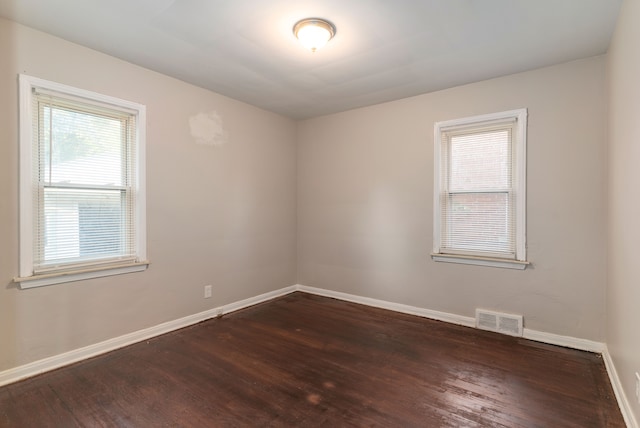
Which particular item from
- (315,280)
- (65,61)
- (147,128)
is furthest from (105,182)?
(315,280)

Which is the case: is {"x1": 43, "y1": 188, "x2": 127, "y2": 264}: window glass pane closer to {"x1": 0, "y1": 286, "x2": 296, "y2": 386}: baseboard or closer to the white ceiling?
{"x1": 0, "y1": 286, "x2": 296, "y2": 386}: baseboard

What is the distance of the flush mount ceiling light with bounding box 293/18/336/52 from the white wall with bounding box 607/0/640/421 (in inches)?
68.8

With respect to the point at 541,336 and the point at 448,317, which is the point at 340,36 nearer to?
the point at 448,317

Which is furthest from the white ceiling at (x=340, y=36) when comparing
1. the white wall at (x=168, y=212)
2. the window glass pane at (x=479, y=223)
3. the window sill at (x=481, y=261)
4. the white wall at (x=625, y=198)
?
the window sill at (x=481, y=261)

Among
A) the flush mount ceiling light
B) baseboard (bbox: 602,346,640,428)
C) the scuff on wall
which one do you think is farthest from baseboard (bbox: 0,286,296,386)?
baseboard (bbox: 602,346,640,428)

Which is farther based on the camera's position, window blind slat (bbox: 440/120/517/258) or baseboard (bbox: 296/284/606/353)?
window blind slat (bbox: 440/120/517/258)

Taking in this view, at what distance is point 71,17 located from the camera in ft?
7.39

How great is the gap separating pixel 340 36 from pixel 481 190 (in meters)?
2.07

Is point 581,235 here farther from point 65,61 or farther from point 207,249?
point 65,61

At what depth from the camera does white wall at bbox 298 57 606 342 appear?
282 centimetres

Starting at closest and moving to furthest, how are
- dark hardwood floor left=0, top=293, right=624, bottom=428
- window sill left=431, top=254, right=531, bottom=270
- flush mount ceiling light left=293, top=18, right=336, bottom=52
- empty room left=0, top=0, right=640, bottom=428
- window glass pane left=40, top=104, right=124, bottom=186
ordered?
dark hardwood floor left=0, top=293, right=624, bottom=428
empty room left=0, top=0, right=640, bottom=428
flush mount ceiling light left=293, top=18, right=336, bottom=52
window glass pane left=40, top=104, right=124, bottom=186
window sill left=431, top=254, right=531, bottom=270

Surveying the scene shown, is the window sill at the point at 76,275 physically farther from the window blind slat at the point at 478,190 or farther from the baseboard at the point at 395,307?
the window blind slat at the point at 478,190

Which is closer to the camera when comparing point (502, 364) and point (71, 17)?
point (71, 17)

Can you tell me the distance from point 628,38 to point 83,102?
385cm
